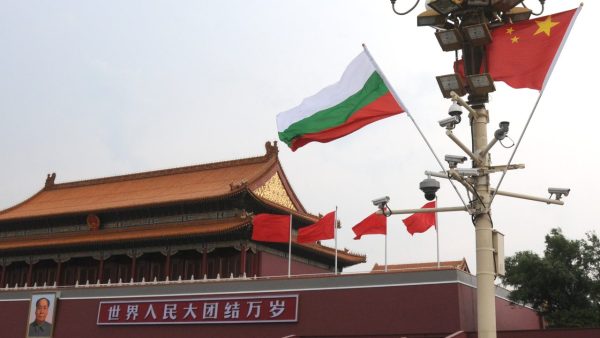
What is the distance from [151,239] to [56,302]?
418cm

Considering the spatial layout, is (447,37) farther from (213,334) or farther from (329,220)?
(213,334)

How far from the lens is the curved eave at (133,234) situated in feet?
81.7

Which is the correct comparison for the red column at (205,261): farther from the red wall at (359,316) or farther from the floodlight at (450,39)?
the floodlight at (450,39)

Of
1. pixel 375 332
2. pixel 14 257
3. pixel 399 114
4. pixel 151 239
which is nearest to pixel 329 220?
pixel 375 332

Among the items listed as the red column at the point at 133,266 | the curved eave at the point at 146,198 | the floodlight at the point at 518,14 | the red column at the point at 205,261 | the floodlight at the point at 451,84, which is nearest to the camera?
the floodlight at the point at 451,84

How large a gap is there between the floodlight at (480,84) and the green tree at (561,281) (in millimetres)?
12581

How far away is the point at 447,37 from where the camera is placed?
31.9ft

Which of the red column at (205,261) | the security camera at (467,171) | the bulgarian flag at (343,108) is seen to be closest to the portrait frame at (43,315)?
the red column at (205,261)

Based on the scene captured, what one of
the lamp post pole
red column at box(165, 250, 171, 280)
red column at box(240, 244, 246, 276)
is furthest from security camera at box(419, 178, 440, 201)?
red column at box(165, 250, 171, 280)

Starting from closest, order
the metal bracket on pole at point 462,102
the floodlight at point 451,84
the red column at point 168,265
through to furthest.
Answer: the metal bracket on pole at point 462,102
the floodlight at point 451,84
the red column at point 168,265

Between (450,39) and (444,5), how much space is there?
49 centimetres

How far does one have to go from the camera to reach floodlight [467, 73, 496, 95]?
932 cm

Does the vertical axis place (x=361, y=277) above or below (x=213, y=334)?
above

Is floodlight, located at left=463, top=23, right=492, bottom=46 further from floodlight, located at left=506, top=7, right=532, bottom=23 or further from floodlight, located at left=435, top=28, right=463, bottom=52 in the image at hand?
floodlight, located at left=506, top=7, right=532, bottom=23
